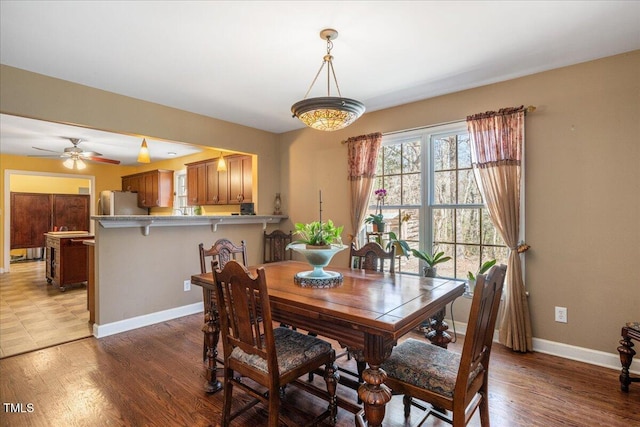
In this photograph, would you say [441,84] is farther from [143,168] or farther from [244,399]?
[143,168]

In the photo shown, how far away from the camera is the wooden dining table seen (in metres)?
1.44

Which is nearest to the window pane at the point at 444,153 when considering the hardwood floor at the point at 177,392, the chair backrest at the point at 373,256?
the chair backrest at the point at 373,256

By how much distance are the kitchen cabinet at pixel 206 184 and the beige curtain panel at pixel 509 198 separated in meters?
3.90

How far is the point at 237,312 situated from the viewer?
5.45 ft

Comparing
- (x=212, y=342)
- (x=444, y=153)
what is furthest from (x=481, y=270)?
(x=212, y=342)

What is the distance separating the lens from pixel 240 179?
16.6 feet

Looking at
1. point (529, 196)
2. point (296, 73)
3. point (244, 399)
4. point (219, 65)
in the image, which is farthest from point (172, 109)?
point (529, 196)

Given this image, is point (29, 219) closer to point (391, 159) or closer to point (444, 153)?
point (391, 159)

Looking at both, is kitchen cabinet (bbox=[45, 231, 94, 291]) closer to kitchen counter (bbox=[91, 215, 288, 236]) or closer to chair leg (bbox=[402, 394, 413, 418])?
kitchen counter (bbox=[91, 215, 288, 236])

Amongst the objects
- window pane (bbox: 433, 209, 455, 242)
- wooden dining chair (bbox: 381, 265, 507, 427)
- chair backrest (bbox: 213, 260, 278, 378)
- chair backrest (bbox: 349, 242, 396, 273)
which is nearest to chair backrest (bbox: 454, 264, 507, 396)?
wooden dining chair (bbox: 381, 265, 507, 427)

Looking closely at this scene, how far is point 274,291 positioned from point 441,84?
2.56 metres

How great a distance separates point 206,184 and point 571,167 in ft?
16.8

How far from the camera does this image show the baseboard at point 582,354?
2.50m

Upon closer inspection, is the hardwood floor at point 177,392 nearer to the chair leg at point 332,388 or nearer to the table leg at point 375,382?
the chair leg at point 332,388
